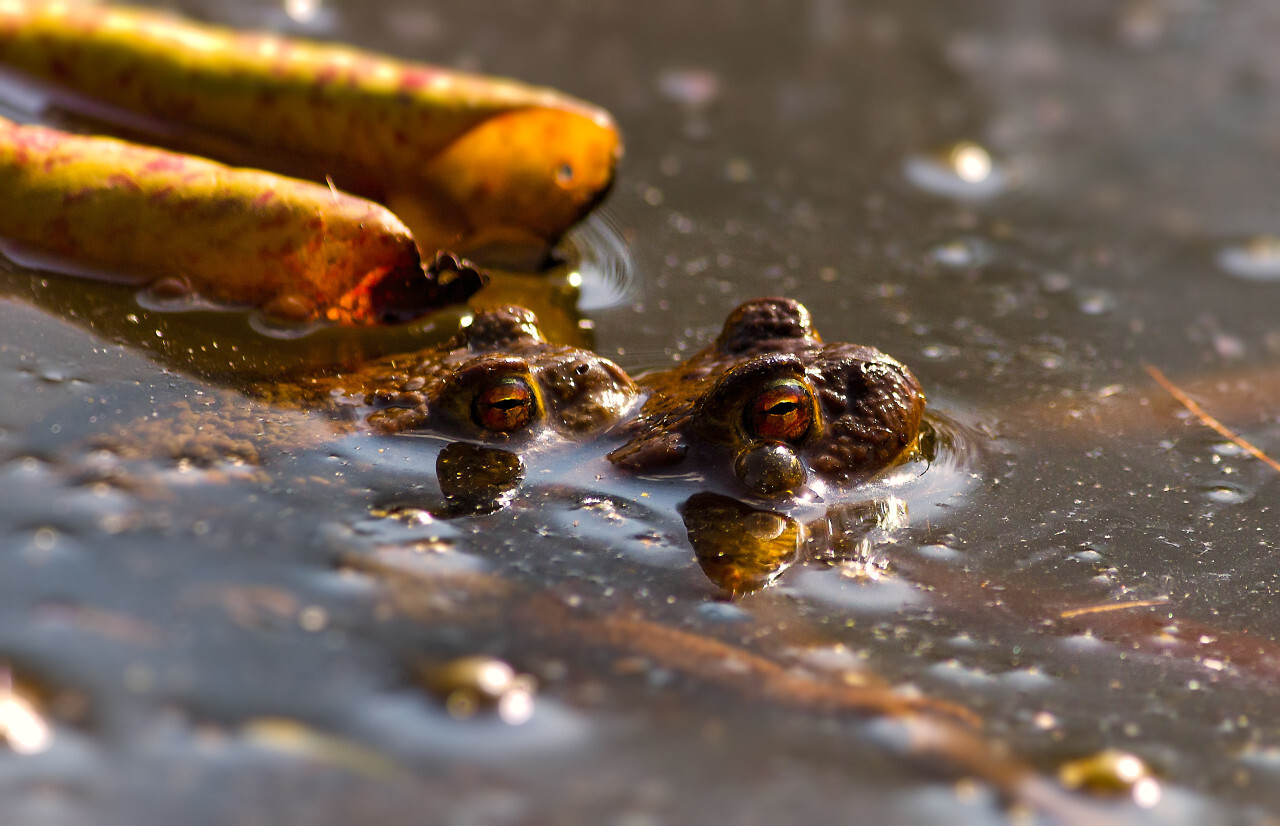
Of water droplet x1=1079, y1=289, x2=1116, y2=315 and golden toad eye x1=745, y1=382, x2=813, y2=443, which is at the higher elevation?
water droplet x1=1079, y1=289, x2=1116, y2=315

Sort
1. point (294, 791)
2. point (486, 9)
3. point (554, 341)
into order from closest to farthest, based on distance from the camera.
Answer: point (294, 791) → point (554, 341) → point (486, 9)

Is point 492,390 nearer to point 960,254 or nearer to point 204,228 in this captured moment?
point 204,228

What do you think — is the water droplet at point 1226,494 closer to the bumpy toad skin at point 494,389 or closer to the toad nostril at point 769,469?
the toad nostril at point 769,469

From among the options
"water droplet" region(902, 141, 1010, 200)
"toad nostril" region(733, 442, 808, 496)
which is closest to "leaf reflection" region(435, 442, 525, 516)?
"toad nostril" region(733, 442, 808, 496)

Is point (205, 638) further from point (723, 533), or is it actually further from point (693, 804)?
point (723, 533)

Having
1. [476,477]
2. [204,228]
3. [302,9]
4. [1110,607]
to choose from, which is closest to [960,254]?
[1110,607]

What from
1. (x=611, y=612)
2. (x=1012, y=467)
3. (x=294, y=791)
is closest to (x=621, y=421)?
(x=611, y=612)

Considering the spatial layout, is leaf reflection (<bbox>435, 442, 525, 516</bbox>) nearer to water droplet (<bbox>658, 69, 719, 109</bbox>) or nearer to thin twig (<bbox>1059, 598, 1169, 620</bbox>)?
thin twig (<bbox>1059, 598, 1169, 620</bbox>)
